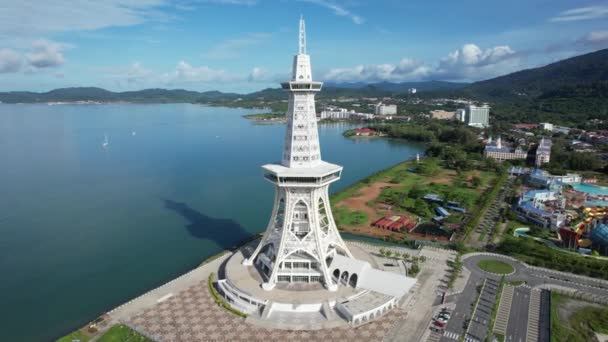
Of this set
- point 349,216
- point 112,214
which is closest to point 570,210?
point 349,216

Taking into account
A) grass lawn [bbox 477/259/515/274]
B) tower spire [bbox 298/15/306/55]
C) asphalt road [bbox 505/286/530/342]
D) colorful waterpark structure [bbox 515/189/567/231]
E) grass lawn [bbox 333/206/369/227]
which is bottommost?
asphalt road [bbox 505/286/530/342]

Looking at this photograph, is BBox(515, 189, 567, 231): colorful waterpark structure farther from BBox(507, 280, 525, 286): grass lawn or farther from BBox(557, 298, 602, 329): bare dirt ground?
BBox(557, 298, 602, 329): bare dirt ground

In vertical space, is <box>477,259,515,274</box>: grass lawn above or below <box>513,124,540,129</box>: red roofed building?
below

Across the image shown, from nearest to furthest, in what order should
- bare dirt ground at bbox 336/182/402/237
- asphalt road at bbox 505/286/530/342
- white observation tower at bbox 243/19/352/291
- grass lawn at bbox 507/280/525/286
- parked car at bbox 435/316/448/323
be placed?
asphalt road at bbox 505/286/530/342, parked car at bbox 435/316/448/323, white observation tower at bbox 243/19/352/291, grass lawn at bbox 507/280/525/286, bare dirt ground at bbox 336/182/402/237

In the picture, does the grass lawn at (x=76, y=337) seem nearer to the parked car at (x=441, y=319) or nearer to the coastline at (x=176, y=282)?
the coastline at (x=176, y=282)

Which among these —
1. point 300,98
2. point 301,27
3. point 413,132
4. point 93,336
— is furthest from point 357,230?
point 413,132

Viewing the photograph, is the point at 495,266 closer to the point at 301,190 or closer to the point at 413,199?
the point at 301,190

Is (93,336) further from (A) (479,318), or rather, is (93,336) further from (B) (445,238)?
(B) (445,238)

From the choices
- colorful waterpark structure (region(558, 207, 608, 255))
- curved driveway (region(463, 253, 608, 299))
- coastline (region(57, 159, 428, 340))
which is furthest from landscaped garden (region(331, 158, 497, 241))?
colorful waterpark structure (region(558, 207, 608, 255))
